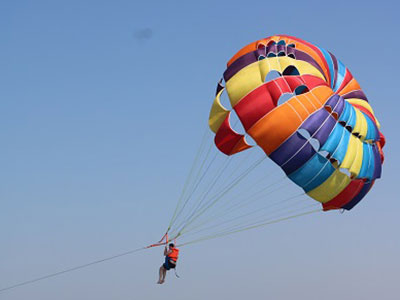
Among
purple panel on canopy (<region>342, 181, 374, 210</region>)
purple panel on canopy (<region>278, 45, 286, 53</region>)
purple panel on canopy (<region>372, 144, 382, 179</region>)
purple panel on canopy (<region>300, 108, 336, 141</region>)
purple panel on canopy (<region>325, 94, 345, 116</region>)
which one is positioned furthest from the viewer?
purple panel on canopy (<region>342, 181, 374, 210</region>)

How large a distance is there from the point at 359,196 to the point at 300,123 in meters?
3.50

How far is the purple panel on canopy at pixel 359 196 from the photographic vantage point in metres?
27.4

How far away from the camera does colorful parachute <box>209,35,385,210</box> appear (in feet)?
84.5

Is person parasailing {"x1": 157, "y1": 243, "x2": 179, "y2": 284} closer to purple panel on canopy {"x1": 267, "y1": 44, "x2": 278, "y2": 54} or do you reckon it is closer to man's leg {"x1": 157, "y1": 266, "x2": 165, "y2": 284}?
man's leg {"x1": 157, "y1": 266, "x2": 165, "y2": 284}

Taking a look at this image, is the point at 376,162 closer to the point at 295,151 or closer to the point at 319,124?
the point at 319,124

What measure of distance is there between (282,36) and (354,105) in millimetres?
3122

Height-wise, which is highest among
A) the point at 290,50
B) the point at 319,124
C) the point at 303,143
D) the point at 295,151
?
the point at 290,50

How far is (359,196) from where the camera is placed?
90.4 feet

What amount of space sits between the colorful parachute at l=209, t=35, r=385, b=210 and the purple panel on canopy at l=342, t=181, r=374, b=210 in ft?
0.41

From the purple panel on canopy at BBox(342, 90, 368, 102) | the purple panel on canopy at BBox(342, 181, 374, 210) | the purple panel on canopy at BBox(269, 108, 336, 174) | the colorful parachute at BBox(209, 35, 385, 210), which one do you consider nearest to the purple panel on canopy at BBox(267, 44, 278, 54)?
the colorful parachute at BBox(209, 35, 385, 210)

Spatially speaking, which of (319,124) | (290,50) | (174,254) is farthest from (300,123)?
(174,254)

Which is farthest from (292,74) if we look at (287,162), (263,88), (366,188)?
(366,188)

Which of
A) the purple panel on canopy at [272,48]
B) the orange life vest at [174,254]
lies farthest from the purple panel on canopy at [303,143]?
the orange life vest at [174,254]

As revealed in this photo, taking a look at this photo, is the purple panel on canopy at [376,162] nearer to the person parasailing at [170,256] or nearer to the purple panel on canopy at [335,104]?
the purple panel on canopy at [335,104]
